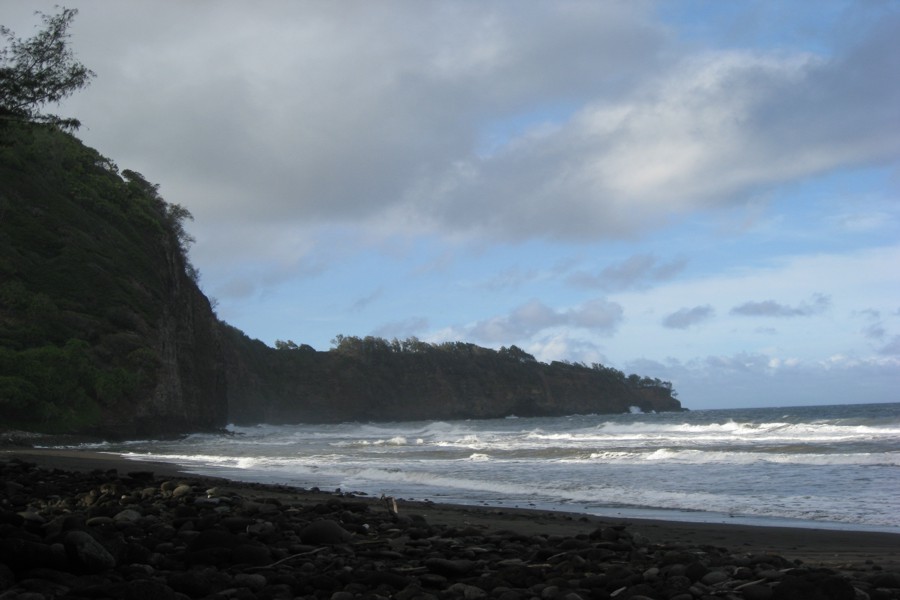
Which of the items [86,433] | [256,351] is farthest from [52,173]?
[256,351]

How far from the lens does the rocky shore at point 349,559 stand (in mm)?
4590

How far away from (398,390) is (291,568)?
93.8 metres

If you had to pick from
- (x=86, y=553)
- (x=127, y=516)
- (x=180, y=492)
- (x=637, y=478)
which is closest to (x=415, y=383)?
(x=637, y=478)

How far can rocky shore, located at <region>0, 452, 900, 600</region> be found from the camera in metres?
4.59

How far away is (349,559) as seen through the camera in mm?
5750

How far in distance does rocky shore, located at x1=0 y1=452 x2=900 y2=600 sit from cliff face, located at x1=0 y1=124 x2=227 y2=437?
853 inches

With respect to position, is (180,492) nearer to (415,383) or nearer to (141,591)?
(141,591)

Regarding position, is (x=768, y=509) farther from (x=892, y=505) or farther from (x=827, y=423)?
(x=827, y=423)

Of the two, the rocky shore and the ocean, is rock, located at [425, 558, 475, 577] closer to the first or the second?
the rocky shore

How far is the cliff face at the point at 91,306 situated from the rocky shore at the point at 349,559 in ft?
71.1

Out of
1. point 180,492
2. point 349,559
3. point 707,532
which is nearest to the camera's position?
point 349,559

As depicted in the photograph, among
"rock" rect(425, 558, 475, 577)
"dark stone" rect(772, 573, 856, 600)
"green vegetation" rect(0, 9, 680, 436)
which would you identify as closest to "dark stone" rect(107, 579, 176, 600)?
"rock" rect(425, 558, 475, 577)

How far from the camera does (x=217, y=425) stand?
4953 cm

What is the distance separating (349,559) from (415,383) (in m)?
94.8
